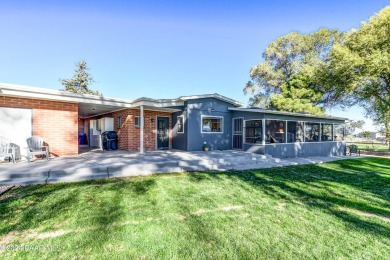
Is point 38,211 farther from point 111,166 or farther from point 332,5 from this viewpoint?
point 332,5

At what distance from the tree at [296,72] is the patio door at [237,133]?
8.91 metres

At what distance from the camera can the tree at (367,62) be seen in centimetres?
1341

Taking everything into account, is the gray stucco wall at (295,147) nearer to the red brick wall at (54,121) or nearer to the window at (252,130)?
the window at (252,130)

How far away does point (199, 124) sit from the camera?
1015 cm

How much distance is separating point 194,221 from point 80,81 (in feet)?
131

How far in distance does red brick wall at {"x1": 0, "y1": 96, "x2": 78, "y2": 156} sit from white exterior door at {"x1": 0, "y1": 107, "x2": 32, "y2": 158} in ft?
0.51

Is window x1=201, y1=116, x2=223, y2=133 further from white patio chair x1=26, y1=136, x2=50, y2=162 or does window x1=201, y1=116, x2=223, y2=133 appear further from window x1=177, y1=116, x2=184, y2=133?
white patio chair x1=26, y1=136, x2=50, y2=162

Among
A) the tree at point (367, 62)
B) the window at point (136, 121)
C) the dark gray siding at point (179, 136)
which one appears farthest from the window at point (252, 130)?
the tree at point (367, 62)

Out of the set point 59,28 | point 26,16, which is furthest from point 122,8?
point 26,16

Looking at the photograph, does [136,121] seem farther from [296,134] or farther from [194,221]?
[296,134]

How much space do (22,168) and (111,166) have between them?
2.37 metres

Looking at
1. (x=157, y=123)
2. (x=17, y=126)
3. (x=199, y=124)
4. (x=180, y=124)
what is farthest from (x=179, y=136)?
(x=17, y=126)

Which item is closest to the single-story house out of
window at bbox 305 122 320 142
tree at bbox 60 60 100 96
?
window at bbox 305 122 320 142

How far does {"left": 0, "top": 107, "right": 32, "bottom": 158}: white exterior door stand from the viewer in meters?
6.61
